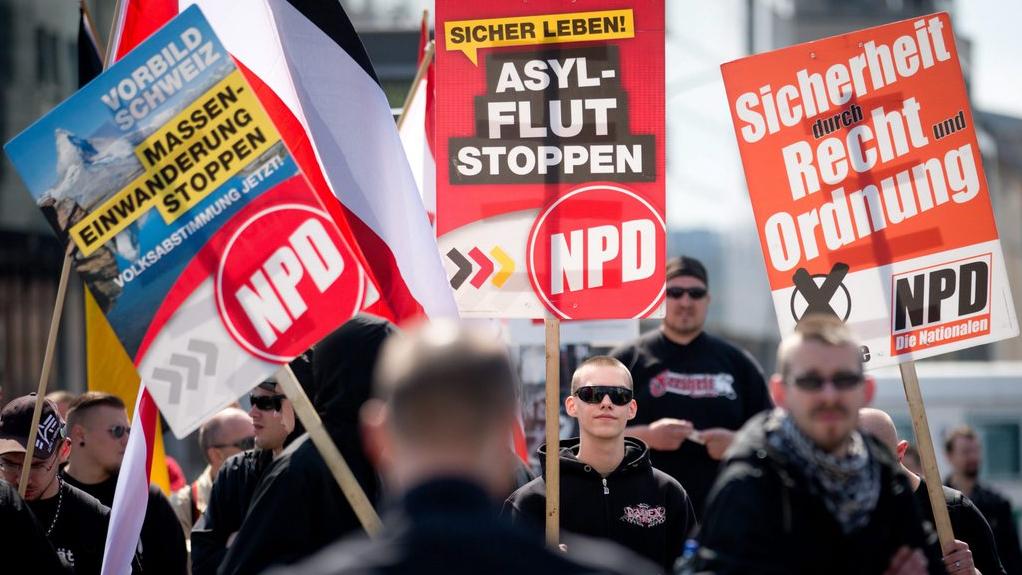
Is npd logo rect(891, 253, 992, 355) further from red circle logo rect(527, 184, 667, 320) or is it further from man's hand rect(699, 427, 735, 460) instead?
man's hand rect(699, 427, 735, 460)

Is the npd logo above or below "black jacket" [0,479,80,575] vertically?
above

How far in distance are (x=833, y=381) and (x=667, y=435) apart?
3.54 metres

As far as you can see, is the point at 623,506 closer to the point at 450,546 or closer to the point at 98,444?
the point at 98,444

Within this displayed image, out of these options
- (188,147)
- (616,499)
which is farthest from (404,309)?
(188,147)

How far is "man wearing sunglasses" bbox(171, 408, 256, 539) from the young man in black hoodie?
297 cm

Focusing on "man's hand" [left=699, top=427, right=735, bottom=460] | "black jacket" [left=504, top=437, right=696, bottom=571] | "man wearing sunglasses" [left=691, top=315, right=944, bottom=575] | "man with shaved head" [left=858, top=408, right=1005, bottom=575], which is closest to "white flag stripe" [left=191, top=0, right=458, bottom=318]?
"black jacket" [left=504, top=437, right=696, bottom=571]

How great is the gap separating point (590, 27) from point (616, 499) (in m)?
2.03

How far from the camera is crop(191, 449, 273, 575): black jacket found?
20.7ft

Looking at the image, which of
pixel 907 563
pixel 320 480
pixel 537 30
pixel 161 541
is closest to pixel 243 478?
pixel 161 541

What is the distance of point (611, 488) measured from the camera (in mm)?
5926

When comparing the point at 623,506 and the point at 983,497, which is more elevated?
the point at 983,497

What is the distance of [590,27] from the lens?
6164 mm

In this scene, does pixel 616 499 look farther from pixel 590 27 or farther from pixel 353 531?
pixel 590 27

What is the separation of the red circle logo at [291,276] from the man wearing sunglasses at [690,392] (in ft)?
9.15
